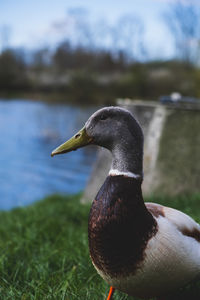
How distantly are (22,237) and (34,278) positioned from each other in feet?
3.29

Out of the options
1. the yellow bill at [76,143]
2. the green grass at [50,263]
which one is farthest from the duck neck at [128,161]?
the green grass at [50,263]

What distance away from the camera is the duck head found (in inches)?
62.5

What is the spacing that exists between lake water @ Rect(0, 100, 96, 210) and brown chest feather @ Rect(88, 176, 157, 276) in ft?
12.8

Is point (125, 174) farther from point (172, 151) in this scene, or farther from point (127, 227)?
point (172, 151)

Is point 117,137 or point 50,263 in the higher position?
point 117,137

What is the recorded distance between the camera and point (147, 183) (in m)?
4.56

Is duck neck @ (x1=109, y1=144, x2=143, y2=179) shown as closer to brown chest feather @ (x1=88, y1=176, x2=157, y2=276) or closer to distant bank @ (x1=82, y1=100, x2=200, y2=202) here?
brown chest feather @ (x1=88, y1=176, x2=157, y2=276)

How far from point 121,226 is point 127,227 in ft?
0.08

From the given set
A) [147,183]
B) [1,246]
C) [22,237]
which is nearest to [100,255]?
[1,246]

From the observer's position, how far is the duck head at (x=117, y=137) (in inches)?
62.5

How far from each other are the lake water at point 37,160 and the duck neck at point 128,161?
3951mm

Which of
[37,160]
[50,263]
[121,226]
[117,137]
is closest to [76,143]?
[117,137]

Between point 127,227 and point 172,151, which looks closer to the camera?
point 127,227

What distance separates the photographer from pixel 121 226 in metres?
1.56
